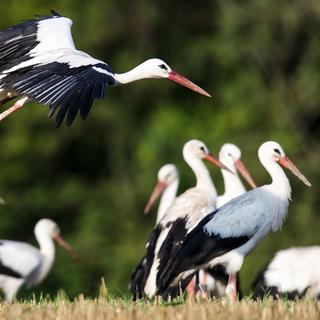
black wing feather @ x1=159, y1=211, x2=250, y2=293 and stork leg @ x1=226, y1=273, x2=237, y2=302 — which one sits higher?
black wing feather @ x1=159, y1=211, x2=250, y2=293

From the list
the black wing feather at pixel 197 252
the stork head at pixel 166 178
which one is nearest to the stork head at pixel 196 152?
the stork head at pixel 166 178

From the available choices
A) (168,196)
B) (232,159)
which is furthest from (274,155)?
(168,196)

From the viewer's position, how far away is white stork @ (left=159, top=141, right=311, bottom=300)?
11.4m

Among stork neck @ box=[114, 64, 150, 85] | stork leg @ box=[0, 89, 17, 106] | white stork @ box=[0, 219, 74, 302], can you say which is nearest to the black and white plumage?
stork neck @ box=[114, 64, 150, 85]

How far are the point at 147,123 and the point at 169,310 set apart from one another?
1865 cm

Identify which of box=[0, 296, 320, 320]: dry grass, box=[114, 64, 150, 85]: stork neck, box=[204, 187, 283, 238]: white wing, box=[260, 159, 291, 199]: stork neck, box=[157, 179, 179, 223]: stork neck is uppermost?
box=[114, 64, 150, 85]: stork neck

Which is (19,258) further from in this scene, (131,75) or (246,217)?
(246,217)

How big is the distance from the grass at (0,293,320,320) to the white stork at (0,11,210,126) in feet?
4.71

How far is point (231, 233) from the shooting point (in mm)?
11492

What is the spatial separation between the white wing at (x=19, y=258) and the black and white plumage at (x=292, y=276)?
103 inches

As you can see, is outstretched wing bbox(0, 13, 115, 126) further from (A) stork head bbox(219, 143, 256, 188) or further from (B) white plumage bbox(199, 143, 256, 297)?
(A) stork head bbox(219, 143, 256, 188)

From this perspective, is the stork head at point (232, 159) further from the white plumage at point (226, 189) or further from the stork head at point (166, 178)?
the stork head at point (166, 178)

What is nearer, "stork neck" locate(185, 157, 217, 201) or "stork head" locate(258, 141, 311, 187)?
"stork head" locate(258, 141, 311, 187)

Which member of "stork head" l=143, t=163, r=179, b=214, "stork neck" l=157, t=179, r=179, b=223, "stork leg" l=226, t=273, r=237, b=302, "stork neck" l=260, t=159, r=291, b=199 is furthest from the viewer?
"stork head" l=143, t=163, r=179, b=214
